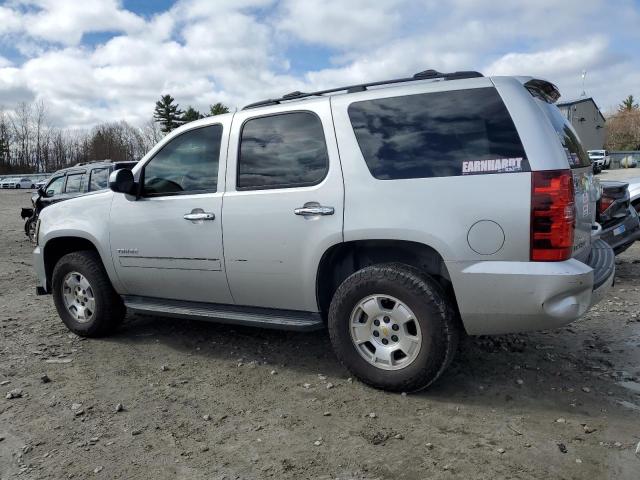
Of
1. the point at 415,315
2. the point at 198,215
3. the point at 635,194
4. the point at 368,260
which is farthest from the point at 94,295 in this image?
the point at 635,194

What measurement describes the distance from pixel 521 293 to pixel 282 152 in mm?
1938

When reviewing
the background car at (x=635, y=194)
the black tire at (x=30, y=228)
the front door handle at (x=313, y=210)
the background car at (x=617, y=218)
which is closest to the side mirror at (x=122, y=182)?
the front door handle at (x=313, y=210)

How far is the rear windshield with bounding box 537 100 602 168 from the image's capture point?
134 inches

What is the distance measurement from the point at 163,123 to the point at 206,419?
80149 mm

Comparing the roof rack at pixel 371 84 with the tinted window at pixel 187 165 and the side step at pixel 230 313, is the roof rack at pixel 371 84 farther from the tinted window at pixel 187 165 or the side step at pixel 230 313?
the side step at pixel 230 313

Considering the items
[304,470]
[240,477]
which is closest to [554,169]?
[304,470]

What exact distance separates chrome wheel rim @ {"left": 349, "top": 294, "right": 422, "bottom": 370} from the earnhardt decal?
37.0 inches

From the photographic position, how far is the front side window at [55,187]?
458 inches

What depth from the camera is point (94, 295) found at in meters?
4.87

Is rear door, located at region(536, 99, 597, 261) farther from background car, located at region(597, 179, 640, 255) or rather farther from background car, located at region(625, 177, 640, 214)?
background car, located at region(625, 177, 640, 214)

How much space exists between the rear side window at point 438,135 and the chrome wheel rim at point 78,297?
3.01 meters

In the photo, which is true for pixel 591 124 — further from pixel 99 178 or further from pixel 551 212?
pixel 551 212

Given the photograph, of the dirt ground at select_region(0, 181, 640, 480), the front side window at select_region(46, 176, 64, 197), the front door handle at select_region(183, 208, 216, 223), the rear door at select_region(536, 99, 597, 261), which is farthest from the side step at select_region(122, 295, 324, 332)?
the front side window at select_region(46, 176, 64, 197)

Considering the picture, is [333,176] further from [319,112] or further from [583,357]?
[583,357]
